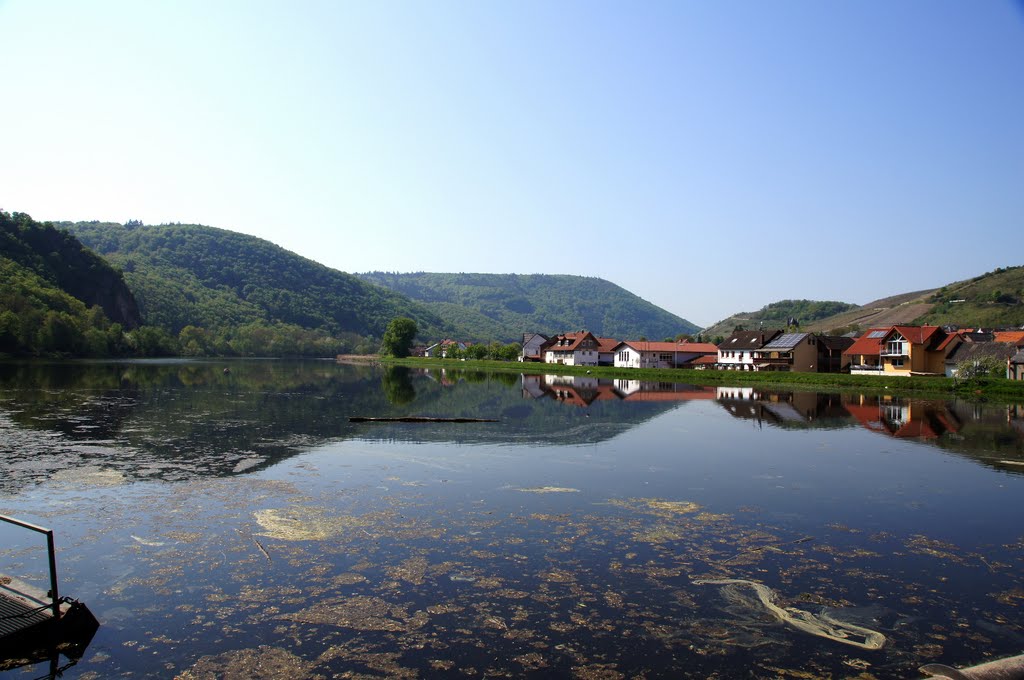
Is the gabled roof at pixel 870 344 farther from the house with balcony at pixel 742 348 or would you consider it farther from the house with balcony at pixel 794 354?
the house with balcony at pixel 742 348

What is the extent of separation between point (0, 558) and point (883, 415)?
41.1 meters

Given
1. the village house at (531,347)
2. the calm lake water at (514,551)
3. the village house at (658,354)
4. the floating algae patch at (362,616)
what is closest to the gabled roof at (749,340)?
the village house at (658,354)

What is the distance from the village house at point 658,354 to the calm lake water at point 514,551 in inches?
2920

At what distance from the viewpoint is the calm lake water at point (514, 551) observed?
334 inches

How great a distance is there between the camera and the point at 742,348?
94.4m

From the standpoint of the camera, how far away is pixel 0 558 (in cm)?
1129

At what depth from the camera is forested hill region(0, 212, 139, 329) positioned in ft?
360

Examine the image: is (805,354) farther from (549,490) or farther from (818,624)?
(818,624)

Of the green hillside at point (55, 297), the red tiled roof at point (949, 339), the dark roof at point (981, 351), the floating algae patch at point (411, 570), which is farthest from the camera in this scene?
the green hillside at point (55, 297)

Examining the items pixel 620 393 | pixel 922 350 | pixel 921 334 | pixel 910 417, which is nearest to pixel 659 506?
pixel 910 417

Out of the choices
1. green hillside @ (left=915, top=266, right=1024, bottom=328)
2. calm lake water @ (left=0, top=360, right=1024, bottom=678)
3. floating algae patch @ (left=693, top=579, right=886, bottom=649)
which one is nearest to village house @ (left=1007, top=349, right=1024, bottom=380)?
calm lake water @ (left=0, top=360, right=1024, bottom=678)

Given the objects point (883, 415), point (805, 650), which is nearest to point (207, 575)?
point (805, 650)

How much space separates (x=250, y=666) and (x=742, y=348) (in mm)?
93595

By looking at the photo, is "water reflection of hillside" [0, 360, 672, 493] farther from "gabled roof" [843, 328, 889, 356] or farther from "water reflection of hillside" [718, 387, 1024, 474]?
"gabled roof" [843, 328, 889, 356]
